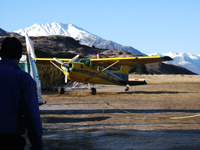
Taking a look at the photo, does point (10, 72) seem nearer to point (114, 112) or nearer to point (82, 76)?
point (114, 112)

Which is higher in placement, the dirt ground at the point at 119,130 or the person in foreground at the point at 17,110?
the person in foreground at the point at 17,110

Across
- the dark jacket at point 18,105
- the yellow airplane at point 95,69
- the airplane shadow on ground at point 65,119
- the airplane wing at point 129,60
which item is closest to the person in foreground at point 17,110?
the dark jacket at point 18,105

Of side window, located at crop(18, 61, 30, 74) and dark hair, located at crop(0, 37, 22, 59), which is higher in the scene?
dark hair, located at crop(0, 37, 22, 59)

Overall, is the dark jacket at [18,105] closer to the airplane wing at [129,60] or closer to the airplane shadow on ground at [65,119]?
the airplane shadow on ground at [65,119]

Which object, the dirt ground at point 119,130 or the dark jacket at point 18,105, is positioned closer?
the dark jacket at point 18,105

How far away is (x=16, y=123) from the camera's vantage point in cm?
296

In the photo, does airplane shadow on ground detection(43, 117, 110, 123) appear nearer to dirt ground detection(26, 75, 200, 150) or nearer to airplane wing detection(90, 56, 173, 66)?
dirt ground detection(26, 75, 200, 150)

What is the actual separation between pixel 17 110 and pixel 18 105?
5cm

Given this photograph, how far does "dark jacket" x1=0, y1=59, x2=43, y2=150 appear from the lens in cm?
292

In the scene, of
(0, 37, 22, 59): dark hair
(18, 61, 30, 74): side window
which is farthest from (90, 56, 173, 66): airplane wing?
(0, 37, 22, 59): dark hair

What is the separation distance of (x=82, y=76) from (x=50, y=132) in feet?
38.8

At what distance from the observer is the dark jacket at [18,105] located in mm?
2916

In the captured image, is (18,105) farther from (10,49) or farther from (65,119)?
(65,119)

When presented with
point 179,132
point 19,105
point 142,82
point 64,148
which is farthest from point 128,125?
point 142,82
